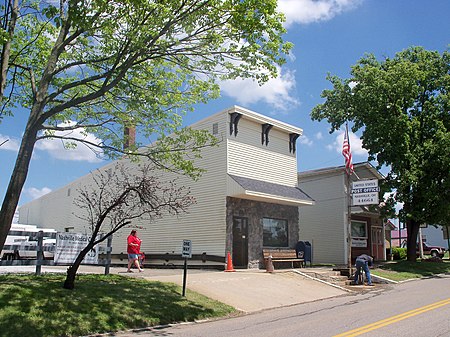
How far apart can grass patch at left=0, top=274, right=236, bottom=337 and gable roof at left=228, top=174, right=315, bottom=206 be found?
23.8ft

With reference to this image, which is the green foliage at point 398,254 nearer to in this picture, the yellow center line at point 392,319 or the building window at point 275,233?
the building window at point 275,233

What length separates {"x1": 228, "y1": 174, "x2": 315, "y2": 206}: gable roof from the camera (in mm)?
19609

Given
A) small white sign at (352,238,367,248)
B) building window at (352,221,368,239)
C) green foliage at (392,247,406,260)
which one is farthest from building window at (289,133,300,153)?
green foliage at (392,247,406,260)

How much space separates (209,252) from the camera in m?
20.5

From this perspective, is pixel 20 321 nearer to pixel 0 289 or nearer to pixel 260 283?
pixel 0 289

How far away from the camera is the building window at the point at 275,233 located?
869 inches

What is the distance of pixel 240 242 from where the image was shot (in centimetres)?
2066

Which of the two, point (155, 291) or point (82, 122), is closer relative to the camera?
point (155, 291)

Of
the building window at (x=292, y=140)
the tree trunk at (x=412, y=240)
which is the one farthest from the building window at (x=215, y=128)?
the tree trunk at (x=412, y=240)

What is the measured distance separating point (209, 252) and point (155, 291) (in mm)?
8277

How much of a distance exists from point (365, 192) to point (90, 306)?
14.4 m

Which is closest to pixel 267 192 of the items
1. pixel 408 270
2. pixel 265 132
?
pixel 265 132

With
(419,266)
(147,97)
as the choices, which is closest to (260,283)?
(147,97)

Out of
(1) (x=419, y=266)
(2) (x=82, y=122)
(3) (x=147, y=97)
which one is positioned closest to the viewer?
(3) (x=147, y=97)
